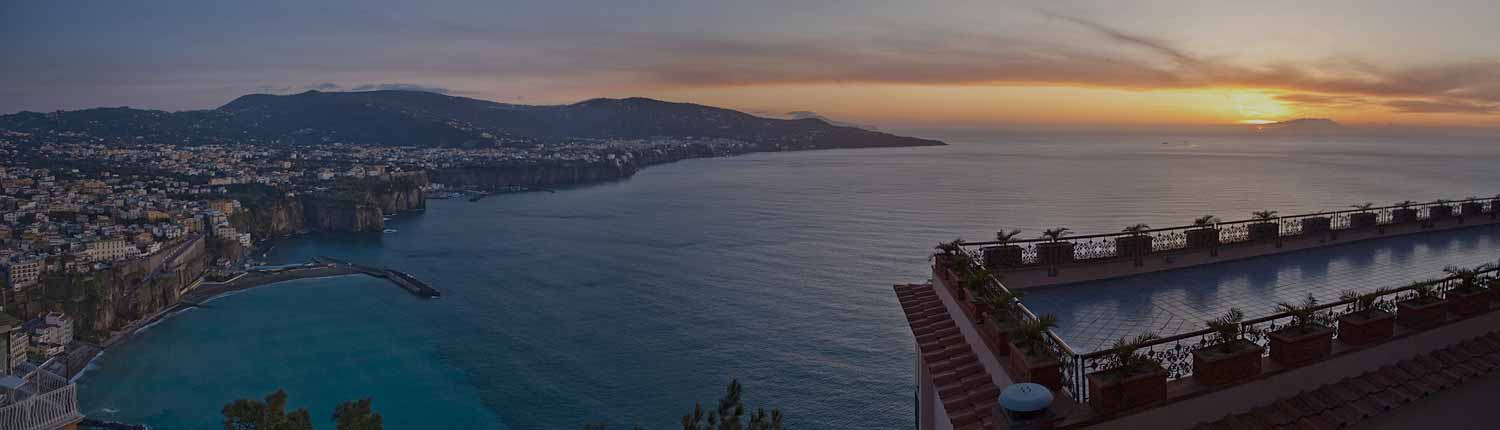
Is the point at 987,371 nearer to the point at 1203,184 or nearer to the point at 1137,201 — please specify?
the point at 1137,201

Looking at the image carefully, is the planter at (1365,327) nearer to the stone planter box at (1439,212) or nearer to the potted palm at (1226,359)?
the potted palm at (1226,359)

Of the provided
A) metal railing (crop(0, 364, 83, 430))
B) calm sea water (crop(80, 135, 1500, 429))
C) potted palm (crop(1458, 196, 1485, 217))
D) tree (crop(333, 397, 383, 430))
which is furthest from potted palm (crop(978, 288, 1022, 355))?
metal railing (crop(0, 364, 83, 430))

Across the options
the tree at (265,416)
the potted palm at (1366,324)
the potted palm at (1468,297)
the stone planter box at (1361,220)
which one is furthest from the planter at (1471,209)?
the tree at (265,416)

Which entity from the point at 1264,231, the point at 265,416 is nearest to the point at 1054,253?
the point at 1264,231

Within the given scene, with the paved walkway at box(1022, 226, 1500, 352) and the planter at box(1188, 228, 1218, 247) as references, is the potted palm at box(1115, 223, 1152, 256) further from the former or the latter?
the planter at box(1188, 228, 1218, 247)

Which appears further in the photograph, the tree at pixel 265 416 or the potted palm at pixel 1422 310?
the tree at pixel 265 416

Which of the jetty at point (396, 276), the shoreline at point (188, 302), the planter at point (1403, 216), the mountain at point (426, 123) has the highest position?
the mountain at point (426, 123)
